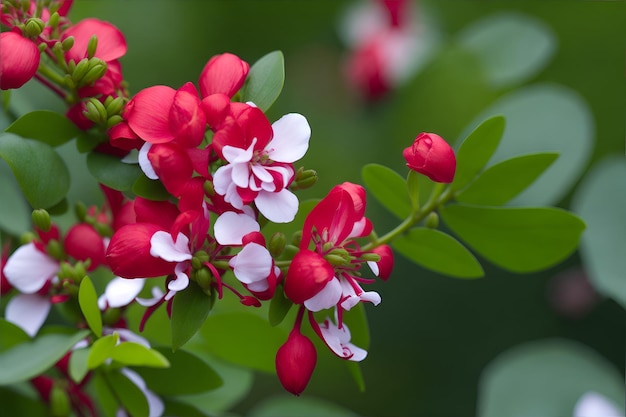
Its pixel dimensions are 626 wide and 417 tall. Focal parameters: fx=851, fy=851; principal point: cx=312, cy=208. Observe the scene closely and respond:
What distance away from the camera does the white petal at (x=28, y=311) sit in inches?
17.1

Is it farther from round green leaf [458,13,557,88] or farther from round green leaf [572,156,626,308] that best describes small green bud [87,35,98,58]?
round green leaf [458,13,557,88]

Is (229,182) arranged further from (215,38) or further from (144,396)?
(215,38)

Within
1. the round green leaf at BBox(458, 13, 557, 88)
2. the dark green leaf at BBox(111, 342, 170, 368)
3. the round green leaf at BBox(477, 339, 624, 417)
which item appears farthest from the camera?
the round green leaf at BBox(458, 13, 557, 88)

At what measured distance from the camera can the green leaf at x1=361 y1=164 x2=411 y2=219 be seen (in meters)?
0.43

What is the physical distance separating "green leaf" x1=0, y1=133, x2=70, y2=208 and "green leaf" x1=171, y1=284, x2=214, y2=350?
0.29 ft

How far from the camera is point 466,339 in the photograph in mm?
870

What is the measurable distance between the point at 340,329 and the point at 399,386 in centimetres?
51

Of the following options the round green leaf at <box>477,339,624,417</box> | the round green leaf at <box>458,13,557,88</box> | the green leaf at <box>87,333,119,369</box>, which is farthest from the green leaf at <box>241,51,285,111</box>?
the round green leaf at <box>458,13,557,88</box>

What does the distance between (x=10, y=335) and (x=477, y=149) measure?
0.25 metres

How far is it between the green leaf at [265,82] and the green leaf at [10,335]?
16cm

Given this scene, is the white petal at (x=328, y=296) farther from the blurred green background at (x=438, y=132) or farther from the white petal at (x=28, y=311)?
the blurred green background at (x=438, y=132)

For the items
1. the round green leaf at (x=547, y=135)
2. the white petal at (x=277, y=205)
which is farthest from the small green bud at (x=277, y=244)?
the round green leaf at (x=547, y=135)

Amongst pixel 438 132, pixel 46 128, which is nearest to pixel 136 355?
pixel 46 128

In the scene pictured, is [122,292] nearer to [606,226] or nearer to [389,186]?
[389,186]
